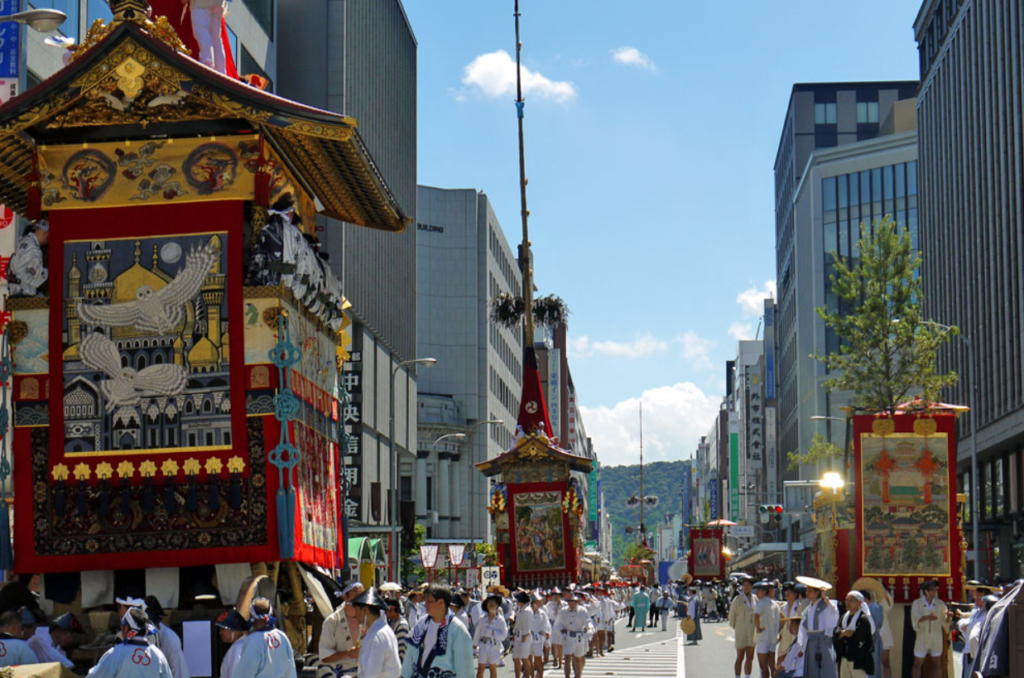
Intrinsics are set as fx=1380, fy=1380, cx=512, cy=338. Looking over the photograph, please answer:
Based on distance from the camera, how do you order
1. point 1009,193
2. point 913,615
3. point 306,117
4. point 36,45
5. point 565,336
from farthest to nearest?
point 565,336 → point 1009,193 → point 36,45 → point 913,615 → point 306,117

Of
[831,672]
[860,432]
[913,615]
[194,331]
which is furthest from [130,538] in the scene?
[860,432]

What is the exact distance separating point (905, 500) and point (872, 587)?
3.35 m

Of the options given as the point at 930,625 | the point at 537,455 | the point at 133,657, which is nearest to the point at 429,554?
the point at 537,455

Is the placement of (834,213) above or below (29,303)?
above

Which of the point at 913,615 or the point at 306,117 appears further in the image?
the point at 913,615

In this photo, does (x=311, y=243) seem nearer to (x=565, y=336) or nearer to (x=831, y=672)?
(x=831, y=672)

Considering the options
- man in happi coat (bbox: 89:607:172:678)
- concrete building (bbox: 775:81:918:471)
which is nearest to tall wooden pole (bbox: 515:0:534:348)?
man in happi coat (bbox: 89:607:172:678)

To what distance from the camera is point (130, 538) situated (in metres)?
14.4

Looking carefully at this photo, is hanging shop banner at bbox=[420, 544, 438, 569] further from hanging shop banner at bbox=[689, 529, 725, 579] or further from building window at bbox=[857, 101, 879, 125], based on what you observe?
building window at bbox=[857, 101, 879, 125]

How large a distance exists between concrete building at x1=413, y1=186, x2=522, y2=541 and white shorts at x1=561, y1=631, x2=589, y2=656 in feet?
205

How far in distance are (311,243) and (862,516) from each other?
13221 millimetres

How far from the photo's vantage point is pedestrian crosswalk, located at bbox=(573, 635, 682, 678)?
2841 cm

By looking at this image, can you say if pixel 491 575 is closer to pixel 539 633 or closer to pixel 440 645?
pixel 539 633

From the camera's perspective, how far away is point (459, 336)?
306ft
